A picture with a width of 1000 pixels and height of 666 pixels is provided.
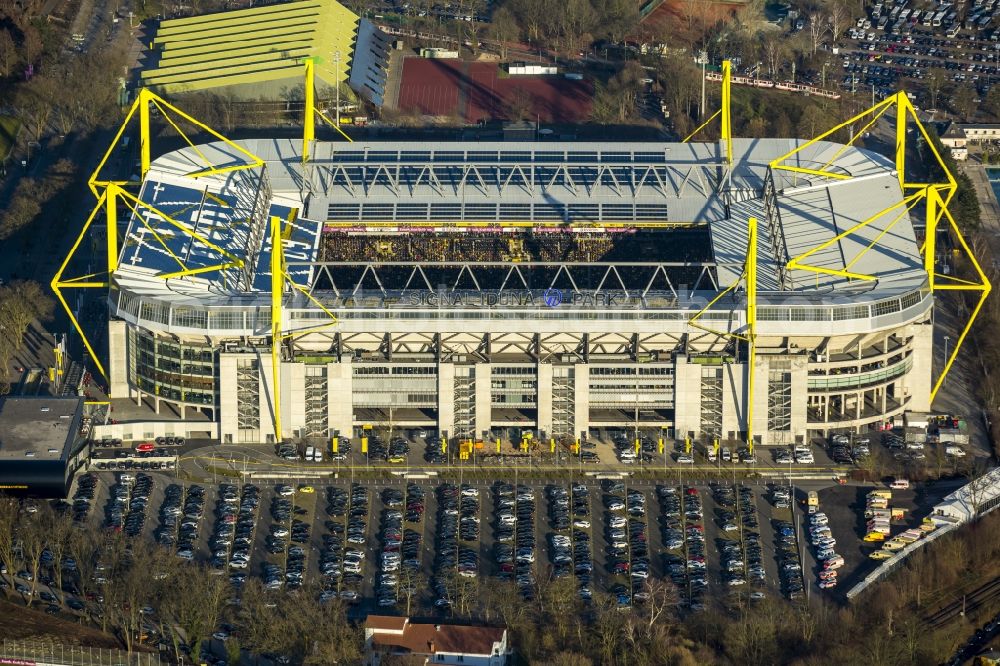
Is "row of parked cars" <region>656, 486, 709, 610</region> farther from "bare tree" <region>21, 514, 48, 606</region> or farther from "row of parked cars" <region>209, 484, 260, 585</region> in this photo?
"bare tree" <region>21, 514, 48, 606</region>

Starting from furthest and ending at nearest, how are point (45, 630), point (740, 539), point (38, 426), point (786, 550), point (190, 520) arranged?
point (38, 426) < point (190, 520) < point (740, 539) < point (786, 550) < point (45, 630)

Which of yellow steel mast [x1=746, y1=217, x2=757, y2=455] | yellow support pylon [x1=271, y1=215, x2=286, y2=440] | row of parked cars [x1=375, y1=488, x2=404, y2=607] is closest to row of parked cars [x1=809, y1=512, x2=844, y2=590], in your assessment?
yellow steel mast [x1=746, y1=217, x2=757, y2=455]

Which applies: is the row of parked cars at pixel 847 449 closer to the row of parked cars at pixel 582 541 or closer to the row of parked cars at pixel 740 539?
the row of parked cars at pixel 740 539

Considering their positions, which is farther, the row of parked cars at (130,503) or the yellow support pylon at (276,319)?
the yellow support pylon at (276,319)

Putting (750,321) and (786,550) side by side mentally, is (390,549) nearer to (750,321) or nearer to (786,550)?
(786,550)

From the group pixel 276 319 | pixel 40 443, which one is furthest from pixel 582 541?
pixel 40 443

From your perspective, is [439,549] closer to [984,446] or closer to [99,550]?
[99,550]

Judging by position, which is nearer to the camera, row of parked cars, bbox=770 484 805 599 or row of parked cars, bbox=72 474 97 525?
row of parked cars, bbox=770 484 805 599

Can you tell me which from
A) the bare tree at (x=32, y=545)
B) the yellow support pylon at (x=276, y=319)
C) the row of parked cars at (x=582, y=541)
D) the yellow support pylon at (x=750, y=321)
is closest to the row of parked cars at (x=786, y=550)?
the yellow support pylon at (x=750, y=321)
